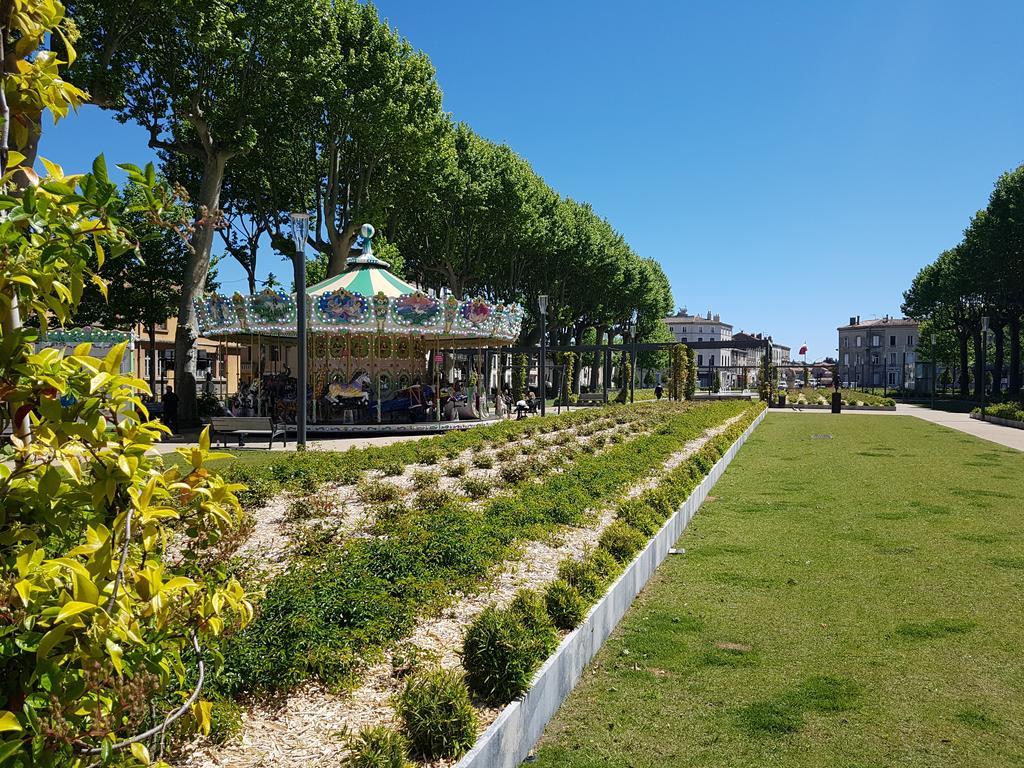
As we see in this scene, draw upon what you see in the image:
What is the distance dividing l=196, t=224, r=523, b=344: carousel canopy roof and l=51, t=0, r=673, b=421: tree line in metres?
3.07

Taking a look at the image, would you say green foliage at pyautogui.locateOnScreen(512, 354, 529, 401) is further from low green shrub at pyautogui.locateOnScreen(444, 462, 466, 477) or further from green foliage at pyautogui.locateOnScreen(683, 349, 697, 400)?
low green shrub at pyautogui.locateOnScreen(444, 462, 466, 477)

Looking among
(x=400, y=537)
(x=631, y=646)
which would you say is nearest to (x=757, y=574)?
(x=631, y=646)

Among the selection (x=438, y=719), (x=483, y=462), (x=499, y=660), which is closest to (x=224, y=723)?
(x=438, y=719)

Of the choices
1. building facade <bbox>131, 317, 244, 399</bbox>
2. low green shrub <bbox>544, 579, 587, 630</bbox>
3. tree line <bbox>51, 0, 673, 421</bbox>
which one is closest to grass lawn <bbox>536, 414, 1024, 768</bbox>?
low green shrub <bbox>544, 579, 587, 630</bbox>

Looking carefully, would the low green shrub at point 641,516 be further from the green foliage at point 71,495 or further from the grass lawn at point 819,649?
the green foliage at point 71,495

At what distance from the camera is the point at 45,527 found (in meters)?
2.08

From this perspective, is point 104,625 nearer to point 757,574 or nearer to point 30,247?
point 30,247

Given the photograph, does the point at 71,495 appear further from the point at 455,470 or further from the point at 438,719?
the point at 455,470

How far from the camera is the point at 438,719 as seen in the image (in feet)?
12.8

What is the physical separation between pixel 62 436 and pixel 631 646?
5.30 m

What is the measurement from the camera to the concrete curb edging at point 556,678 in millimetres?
4012

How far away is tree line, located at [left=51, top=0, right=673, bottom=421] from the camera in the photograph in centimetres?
2323

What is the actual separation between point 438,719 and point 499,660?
0.77 m

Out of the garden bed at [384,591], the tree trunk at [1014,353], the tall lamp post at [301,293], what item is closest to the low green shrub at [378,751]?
the garden bed at [384,591]
